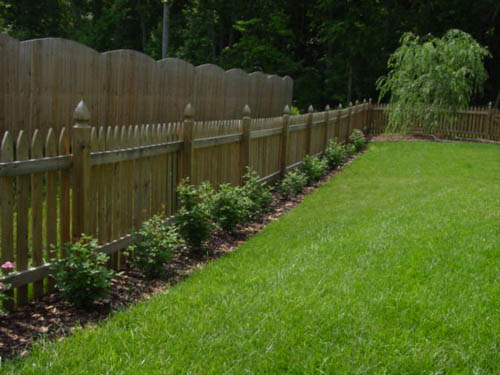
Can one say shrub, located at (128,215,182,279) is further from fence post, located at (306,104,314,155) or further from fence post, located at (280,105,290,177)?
fence post, located at (306,104,314,155)

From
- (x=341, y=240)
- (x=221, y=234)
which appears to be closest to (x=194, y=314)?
(x=341, y=240)

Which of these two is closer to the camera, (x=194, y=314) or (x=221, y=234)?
(x=194, y=314)

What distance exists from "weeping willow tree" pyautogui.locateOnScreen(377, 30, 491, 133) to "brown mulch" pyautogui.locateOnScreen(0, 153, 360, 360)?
53.3 ft

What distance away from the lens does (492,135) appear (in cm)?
2091

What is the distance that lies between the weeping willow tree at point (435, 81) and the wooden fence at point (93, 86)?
35.6 ft

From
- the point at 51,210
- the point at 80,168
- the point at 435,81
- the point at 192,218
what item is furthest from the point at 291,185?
the point at 435,81

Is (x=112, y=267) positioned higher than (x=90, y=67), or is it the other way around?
(x=90, y=67)

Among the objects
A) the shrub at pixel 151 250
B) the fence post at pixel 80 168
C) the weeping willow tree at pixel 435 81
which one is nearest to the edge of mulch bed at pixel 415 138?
the weeping willow tree at pixel 435 81

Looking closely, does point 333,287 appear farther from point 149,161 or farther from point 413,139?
point 413,139

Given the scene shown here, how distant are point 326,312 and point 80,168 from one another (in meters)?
2.17

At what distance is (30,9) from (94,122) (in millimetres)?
27361

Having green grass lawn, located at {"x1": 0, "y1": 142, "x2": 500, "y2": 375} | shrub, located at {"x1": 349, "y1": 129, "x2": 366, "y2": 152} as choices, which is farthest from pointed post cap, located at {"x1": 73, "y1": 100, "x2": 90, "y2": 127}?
shrub, located at {"x1": 349, "y1": 129, "x2": 366, "y2": 152}

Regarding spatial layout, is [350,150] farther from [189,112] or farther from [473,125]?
[189,112]

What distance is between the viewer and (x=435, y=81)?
1983cm
